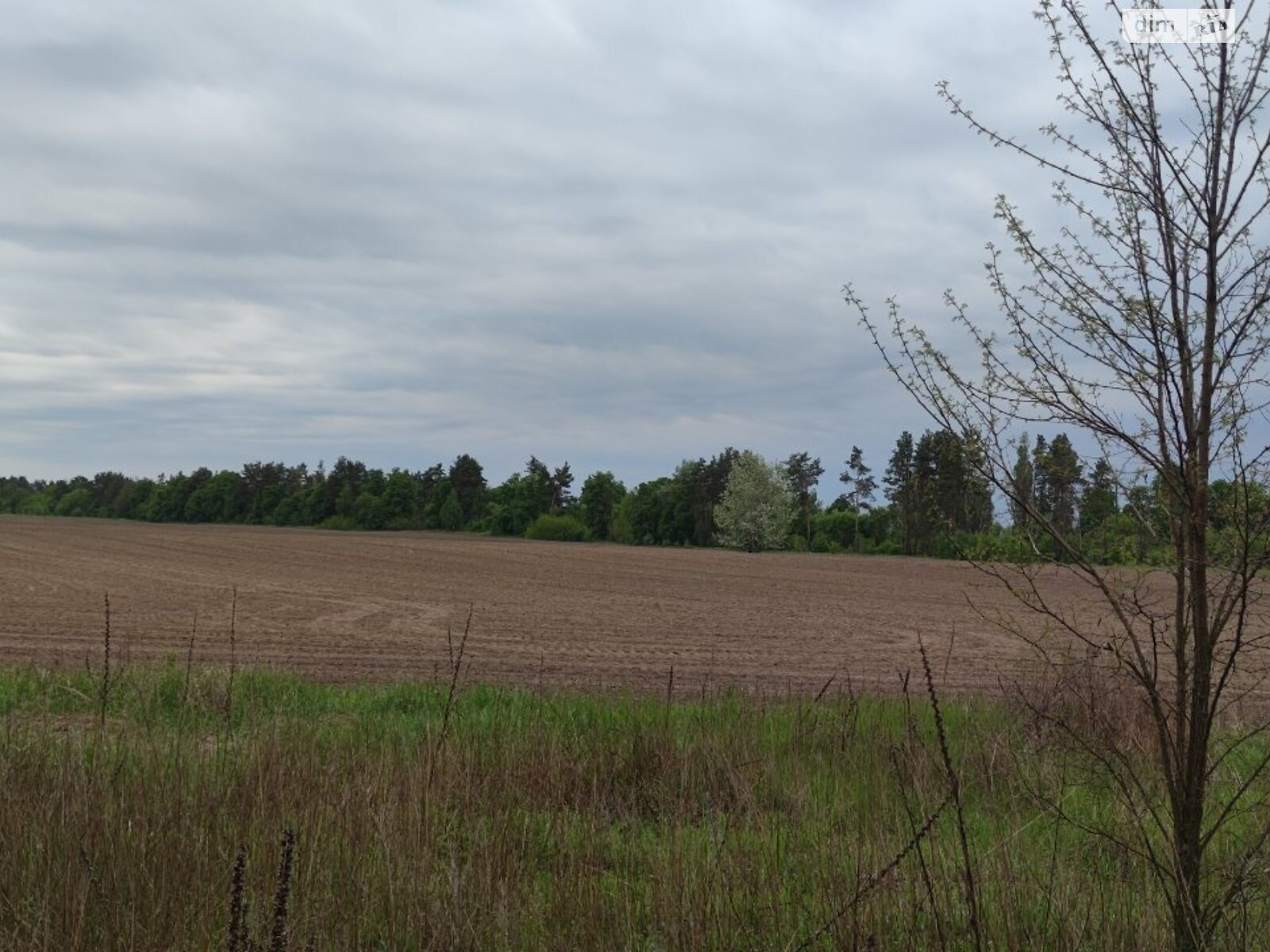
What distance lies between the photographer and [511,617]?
82.2ft

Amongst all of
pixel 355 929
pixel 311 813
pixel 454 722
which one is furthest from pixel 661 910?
pixel 454 722

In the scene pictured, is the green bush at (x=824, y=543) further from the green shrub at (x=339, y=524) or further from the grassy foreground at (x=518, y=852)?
the grassy foreground at (x=518, y=852)

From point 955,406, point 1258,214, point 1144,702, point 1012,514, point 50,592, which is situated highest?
point 1258,214

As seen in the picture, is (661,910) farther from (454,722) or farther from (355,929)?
(454,722)

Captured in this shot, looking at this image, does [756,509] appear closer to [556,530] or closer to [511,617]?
[556,530]

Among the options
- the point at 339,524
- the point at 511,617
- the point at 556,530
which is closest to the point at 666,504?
the point at 556,530

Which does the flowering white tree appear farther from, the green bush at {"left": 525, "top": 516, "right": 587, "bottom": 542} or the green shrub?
the green shrub

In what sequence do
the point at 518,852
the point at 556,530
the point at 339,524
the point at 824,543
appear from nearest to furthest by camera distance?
the point at 518,852 < the point at 824,543 < the point at 556,530 < the point at 339,524

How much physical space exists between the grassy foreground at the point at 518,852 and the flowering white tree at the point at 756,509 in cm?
8027

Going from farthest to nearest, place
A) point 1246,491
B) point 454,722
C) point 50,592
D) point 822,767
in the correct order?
point 50,592 < point 454,722 < point 822,767 < point 1246,491

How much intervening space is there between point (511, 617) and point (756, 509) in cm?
6387

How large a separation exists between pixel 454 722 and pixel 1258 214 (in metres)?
6.95

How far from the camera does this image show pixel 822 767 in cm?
705

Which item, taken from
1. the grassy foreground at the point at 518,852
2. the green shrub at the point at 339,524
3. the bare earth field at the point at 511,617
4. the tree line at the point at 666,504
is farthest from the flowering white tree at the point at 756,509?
the grassy foreground at the point at 518,852
